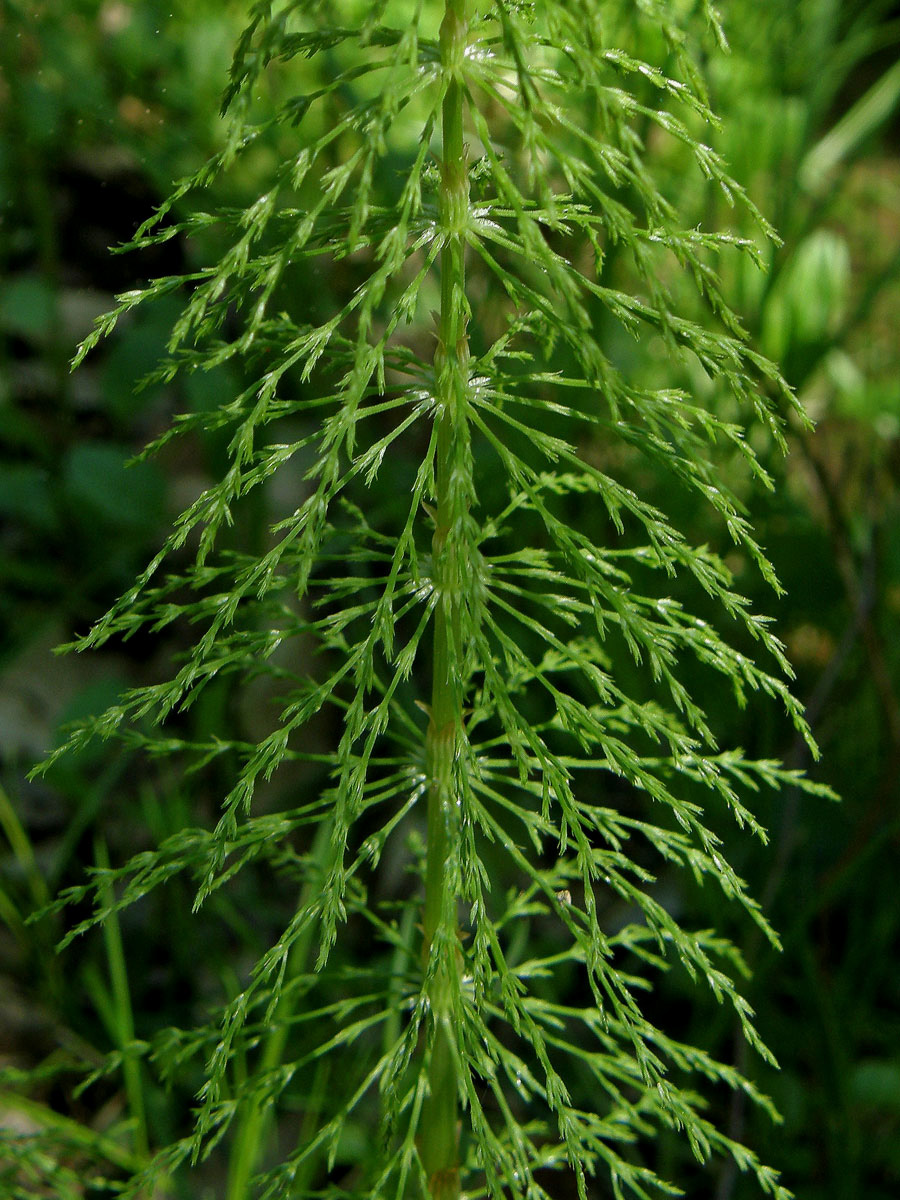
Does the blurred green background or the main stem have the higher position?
the main stem

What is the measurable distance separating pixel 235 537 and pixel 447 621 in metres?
1.34

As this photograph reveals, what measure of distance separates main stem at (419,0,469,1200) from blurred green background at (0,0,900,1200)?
0.60m

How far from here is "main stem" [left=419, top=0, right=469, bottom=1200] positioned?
0.69m

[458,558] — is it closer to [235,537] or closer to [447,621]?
[447,621]

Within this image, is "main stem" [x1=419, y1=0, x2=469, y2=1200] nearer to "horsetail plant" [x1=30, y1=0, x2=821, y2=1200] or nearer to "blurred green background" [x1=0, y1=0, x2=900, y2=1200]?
"horsetail plant" [x1=30, y1=0, x2=821, y2=1200]

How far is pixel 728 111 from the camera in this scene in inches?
84.6

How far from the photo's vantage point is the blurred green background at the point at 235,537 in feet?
5.22

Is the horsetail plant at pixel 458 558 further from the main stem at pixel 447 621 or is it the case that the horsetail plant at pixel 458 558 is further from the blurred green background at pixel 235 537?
the blurred green background at pixel 235 537

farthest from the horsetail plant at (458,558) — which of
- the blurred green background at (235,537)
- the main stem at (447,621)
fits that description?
the blurred green background at (235,537)

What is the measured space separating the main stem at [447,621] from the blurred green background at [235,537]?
0.60 m

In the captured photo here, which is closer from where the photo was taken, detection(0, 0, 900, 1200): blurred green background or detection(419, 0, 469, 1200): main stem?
detection(419, 0, 469, 1200): main stem

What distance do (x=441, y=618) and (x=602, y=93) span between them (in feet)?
1.04

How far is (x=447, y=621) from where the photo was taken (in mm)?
748

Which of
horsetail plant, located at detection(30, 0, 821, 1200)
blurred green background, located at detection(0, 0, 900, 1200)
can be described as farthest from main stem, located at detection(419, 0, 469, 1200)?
blurred green background, located at detection(0, 0, 900, 1200)
